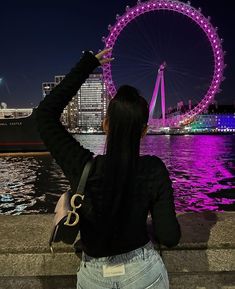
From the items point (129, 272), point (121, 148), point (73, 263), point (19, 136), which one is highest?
point (121, 148)

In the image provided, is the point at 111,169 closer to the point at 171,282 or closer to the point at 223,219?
the point at 171,282

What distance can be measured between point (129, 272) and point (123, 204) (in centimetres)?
29

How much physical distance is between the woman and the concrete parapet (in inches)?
30.9

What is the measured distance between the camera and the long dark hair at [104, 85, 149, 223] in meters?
1.63

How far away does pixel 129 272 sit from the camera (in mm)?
1661

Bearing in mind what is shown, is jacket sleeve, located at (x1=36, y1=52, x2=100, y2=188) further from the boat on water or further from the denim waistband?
the boat on water

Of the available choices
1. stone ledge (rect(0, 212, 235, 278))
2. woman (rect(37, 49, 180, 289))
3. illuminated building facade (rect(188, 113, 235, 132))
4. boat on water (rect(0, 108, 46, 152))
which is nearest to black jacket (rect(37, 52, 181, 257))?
woman (rect(37, 49, 180, 289))

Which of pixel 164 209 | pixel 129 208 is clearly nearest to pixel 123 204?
pixel 129 208

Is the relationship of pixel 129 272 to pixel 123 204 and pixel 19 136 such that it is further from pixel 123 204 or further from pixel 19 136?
pixel 19 136

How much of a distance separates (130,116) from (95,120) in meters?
158

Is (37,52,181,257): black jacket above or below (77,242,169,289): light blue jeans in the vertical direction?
above

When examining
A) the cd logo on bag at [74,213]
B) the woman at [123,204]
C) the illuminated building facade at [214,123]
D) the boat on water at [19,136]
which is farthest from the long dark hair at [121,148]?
the illuminated building facade at [214,123]

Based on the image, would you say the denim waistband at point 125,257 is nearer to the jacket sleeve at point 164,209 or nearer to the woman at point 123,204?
the woman at point 123,204

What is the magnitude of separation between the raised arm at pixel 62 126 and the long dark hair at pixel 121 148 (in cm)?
13
